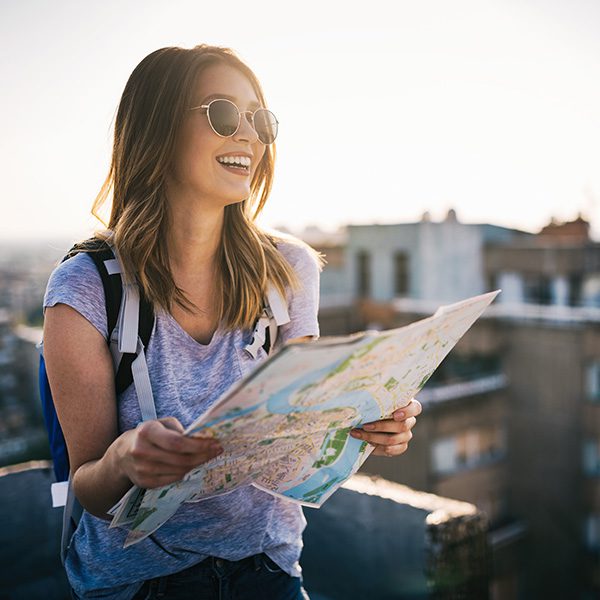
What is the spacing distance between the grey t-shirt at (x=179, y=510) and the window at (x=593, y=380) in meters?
18.5

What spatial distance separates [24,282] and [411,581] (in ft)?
101

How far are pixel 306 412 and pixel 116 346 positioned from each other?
47cm

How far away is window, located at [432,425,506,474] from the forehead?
16.3 meters

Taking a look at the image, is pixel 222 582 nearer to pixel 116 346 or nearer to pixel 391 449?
pixel 391 449

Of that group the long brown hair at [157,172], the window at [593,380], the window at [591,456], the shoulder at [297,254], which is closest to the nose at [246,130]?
the long brown hair at [157,172]

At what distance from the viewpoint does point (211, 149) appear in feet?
5.42

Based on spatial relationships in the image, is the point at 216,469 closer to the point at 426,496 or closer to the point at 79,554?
the point at 79,554

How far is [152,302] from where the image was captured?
151cm

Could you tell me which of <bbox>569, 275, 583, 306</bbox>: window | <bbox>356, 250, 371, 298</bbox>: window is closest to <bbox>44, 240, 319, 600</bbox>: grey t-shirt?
<bbox>569, 275, 583, 306</bbox>: window

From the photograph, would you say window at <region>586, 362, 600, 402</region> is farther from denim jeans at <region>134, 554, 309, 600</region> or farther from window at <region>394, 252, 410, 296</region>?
denim jeans at <region>134, 554, 309, 600</region>

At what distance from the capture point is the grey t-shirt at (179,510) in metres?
1.45

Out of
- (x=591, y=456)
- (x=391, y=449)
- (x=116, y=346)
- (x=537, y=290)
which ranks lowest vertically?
(x=591, y=456)

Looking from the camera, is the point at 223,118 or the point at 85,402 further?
the point at 223,118

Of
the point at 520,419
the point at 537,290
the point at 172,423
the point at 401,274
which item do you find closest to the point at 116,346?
the point at 172,423
